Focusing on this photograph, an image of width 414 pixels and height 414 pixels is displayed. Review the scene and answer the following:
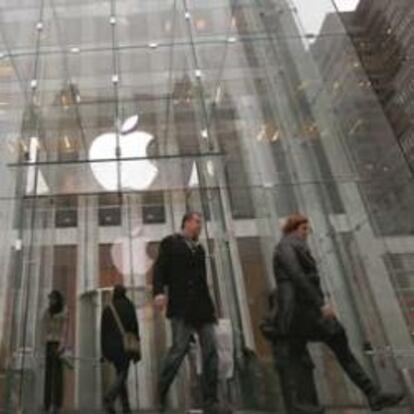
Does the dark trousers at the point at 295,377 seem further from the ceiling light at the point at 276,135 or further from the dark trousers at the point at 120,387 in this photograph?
the ceiling light at the point at 276,135

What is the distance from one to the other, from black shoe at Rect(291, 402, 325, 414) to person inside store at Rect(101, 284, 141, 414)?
1.73m

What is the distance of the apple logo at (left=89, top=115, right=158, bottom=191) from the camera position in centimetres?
990

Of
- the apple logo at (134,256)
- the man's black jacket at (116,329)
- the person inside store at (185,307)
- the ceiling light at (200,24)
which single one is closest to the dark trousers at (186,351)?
the person inside store at (185,307)

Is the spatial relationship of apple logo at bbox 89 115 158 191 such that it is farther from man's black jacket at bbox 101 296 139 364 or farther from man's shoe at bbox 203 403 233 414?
man's shoe at bbox 203 403 233 414

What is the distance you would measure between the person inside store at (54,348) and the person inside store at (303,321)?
2402 mm

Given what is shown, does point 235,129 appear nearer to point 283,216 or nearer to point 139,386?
point 283,216

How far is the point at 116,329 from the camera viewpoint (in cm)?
643

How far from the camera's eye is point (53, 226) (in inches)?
348

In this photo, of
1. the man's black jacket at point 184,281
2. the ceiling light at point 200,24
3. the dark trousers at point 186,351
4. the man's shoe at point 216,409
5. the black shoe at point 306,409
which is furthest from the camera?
the ceiling light at point 200,24

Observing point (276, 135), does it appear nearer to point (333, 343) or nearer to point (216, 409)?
point (333, 343)

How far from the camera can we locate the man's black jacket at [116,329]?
250 inches

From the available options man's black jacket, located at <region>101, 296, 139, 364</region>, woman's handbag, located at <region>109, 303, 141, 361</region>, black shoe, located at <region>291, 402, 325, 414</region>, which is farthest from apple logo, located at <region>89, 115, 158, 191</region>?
black shoe, located at <region>291, 402, 325, 414</region>

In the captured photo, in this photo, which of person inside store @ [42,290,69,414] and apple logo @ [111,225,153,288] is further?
apple logo @ [111,225,153,288]

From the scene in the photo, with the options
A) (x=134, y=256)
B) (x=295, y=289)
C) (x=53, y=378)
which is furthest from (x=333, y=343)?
(x=134, y=256)
